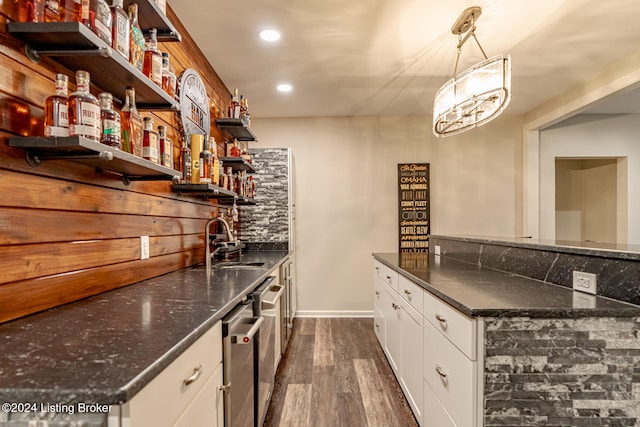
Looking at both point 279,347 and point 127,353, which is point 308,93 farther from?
point 127,353

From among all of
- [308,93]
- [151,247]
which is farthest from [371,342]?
[308,93]

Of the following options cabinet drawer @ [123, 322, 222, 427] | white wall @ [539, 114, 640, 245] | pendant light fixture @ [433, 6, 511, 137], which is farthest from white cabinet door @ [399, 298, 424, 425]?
white wall @ [539, 114, 640, 245]

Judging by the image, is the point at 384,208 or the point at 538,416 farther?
the point at 384,208

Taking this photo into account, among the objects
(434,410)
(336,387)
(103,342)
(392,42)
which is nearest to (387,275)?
(336,387)

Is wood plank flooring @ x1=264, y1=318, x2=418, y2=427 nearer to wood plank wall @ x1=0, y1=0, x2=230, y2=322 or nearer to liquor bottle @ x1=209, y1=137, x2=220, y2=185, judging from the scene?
wood plank wall @ x1=0, y1=0, x2=230, y2=322

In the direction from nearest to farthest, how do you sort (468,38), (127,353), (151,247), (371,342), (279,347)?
1. (127,353)
2. (151,247)
3. (468,38)
4. (279,347)
5. (371,342)

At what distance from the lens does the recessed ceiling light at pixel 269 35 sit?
2332 mm

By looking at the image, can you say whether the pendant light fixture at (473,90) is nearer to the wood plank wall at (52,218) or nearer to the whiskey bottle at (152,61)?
the whiskey bottle at (152,61)

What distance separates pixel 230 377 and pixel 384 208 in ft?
11.0

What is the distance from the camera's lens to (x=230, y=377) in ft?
3.98

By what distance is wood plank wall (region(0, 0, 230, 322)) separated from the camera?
1.01 metres

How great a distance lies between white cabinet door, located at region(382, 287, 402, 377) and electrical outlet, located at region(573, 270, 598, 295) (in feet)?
3.50

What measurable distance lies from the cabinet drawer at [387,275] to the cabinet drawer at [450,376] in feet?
2.34

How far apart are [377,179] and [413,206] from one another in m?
0.58
